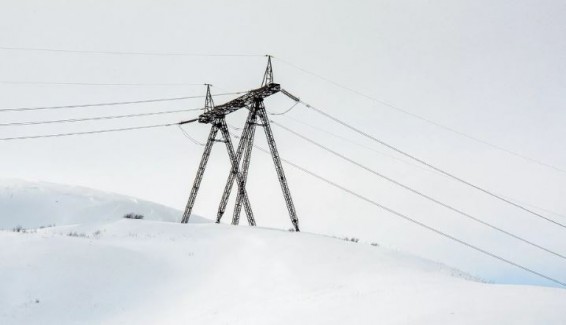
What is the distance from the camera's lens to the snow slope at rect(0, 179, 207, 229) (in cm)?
5134

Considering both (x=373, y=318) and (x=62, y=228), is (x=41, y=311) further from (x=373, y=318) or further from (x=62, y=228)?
(x=62, y=228)

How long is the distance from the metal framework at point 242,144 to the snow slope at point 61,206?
76.4 ft

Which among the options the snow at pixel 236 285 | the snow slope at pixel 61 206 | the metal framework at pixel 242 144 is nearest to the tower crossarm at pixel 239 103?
the metal framework at pixel 242 144

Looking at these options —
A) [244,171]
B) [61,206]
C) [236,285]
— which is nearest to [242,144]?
[244,171]

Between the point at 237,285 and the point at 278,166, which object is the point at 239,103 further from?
the point at 237,285

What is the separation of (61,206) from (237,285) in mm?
42296

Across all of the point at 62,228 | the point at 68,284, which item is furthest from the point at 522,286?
the point at 62,228

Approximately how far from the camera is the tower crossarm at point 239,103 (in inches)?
1244

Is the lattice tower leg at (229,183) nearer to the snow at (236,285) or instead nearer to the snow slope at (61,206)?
the snow at (236,285)

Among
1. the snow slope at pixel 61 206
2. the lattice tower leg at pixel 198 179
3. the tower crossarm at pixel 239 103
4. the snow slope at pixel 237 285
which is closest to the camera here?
the snow slope at pixel 237 285

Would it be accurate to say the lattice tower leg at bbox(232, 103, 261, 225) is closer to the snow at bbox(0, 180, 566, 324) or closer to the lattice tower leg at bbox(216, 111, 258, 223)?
the lattice tower leg at bbox(216, 111, 258, 223)

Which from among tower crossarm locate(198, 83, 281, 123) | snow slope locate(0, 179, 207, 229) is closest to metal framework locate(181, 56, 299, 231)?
tower crossarm locate(198, 83, 281, 123)

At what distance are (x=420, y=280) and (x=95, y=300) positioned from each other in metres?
11.8

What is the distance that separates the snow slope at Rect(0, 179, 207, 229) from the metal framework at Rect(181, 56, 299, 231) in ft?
76.4
